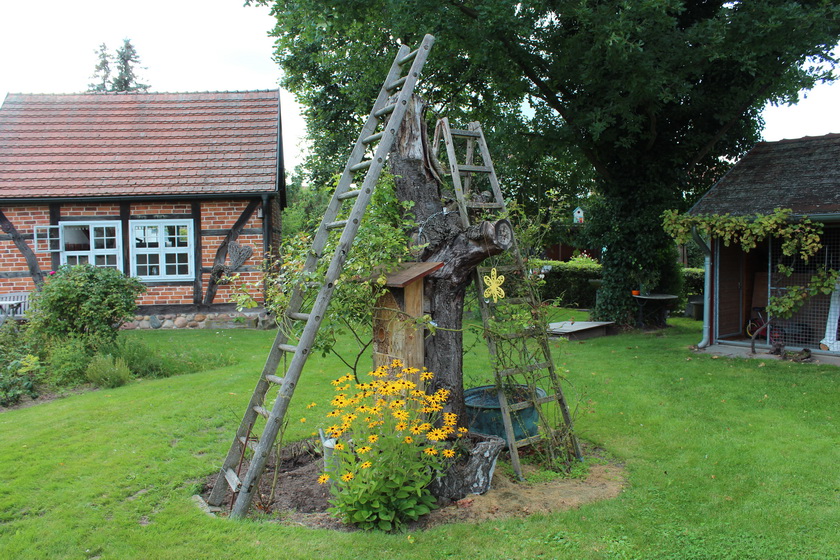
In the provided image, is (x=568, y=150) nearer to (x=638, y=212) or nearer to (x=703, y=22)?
(x=638, y=212)

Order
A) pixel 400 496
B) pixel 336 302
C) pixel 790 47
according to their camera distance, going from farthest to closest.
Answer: pixel 790 47 < pixel 336 302 < pixel 400 496

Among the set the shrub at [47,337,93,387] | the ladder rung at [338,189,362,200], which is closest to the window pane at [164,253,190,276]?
the shrub at [47,337,93,387]

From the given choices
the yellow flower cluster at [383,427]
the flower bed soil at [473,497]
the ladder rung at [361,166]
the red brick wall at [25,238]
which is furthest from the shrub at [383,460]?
the red brick wall at [25,238]

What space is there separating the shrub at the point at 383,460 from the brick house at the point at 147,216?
9.97 m

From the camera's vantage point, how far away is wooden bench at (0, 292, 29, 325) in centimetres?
1281

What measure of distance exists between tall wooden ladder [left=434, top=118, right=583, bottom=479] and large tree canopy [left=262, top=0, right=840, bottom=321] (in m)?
4.03

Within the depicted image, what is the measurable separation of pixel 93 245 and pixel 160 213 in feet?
5.35

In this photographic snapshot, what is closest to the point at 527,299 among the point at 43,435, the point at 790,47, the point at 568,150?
the point at 43,435

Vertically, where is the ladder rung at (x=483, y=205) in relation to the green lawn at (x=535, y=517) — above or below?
above

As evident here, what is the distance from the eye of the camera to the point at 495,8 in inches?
418

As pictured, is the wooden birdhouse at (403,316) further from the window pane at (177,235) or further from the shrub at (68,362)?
the window pane at (177,235)

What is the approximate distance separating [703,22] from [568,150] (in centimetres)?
383

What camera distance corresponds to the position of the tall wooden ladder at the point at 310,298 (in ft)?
14.3

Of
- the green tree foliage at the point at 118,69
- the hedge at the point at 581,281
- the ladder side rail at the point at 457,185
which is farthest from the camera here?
the green tree foliage at the point at 118,69
